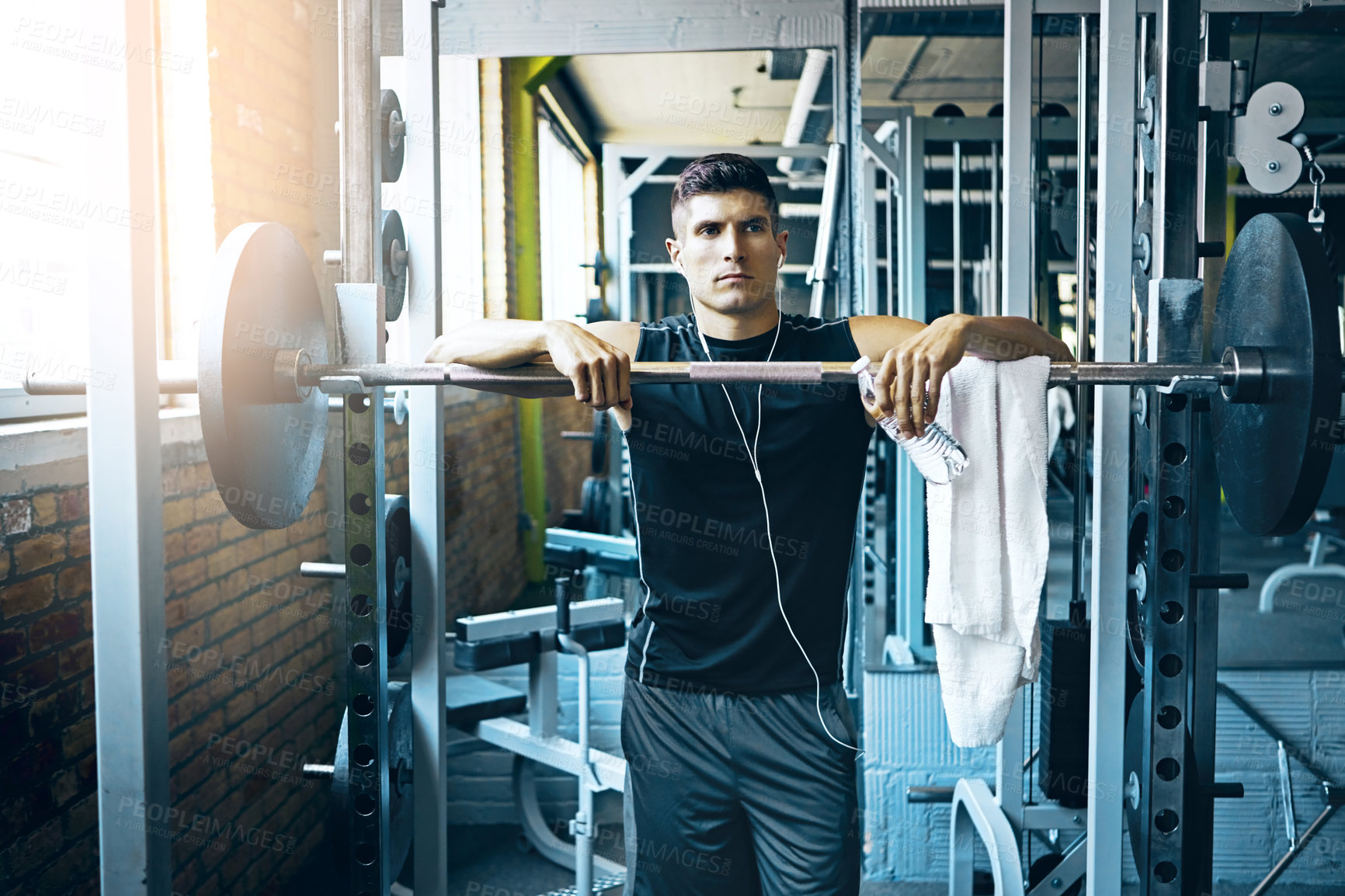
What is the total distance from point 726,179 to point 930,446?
1.84 feet

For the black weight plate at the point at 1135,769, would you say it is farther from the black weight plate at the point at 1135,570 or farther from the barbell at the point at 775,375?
the barbell at the point at 775,375

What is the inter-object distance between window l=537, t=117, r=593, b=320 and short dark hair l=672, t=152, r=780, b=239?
461cm

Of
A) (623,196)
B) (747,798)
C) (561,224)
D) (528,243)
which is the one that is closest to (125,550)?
(747,798)

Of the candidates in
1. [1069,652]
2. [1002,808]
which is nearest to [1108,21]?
[1069,652]

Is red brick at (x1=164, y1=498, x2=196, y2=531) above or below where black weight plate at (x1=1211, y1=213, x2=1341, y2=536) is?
below

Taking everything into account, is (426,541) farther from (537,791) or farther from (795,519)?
(537,791)

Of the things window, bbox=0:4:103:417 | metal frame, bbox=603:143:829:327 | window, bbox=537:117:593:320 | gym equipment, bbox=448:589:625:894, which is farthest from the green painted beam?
window, bbox=0:4:103:417

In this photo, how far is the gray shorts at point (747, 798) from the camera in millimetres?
1357

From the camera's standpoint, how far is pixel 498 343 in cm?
137

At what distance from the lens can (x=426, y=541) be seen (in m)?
1.55

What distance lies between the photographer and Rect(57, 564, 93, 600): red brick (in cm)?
156

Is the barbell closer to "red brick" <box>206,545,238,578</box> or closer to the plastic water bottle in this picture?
the plastic water bottle

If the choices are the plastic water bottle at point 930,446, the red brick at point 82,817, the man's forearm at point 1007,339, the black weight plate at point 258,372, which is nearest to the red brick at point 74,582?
the red brick at point 82,817

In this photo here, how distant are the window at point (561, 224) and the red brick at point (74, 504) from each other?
4.61 metres
